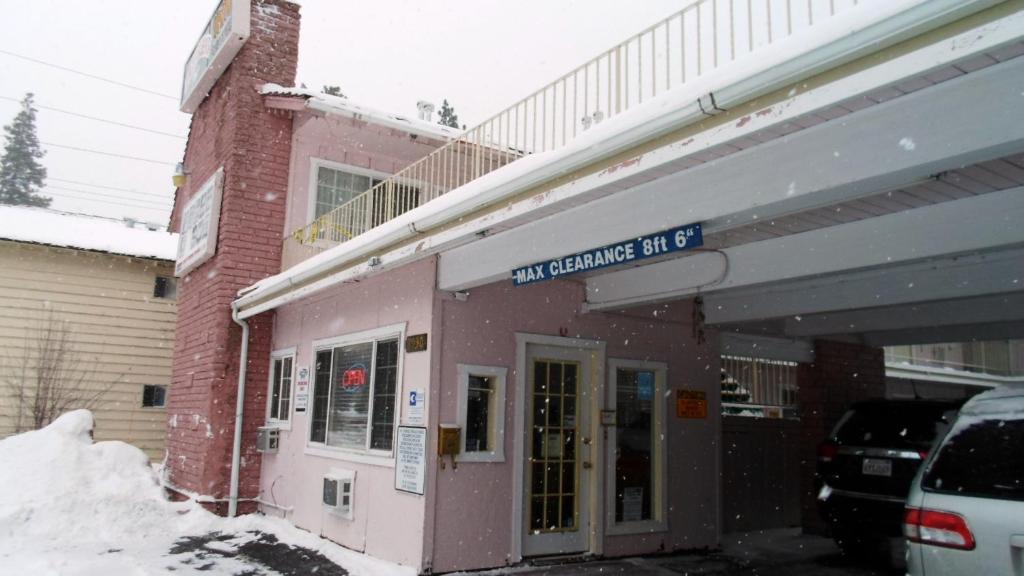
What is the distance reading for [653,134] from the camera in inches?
159

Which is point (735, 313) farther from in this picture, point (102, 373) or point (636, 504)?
point (102, 373)

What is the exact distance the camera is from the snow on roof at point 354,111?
11.2 m

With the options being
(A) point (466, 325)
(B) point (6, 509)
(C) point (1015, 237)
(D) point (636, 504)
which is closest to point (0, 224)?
(B) point (6, 509)

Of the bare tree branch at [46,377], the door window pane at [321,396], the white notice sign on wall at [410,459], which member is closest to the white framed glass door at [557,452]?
the white notice sign on wall at [410,459]

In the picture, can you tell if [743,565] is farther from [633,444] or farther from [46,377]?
[46,377]

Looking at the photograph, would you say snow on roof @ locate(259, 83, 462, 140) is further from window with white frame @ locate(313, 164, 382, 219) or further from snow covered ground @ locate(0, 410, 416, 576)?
snow covered ground @ locate(0, 410, 416, 576)

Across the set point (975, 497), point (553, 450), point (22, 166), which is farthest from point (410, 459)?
point (22, 166)

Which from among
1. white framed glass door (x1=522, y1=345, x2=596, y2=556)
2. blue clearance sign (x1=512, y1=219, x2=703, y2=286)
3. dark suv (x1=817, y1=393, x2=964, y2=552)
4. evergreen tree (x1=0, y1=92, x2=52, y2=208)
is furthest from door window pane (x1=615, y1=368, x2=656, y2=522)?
evergreen tree (x1=0, y1=92, x2=52, y2=208)

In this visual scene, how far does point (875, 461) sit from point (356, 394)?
211 inches

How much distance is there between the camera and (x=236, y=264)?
11.0m

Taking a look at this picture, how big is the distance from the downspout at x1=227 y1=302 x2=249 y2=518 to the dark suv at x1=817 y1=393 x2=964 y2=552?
7.52 m

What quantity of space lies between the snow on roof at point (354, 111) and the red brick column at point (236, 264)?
0.47 metres

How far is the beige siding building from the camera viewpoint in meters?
14.8

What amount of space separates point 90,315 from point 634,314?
12.3 metres
